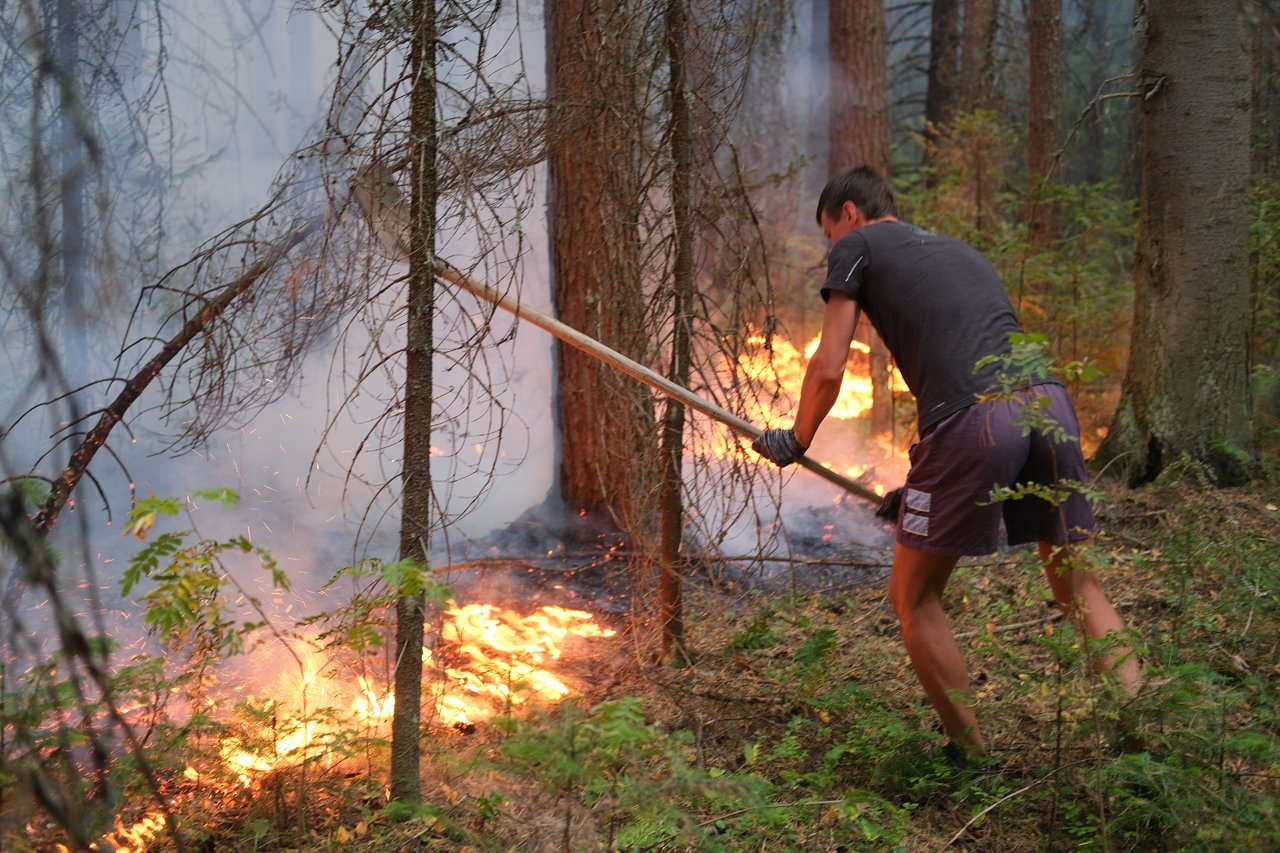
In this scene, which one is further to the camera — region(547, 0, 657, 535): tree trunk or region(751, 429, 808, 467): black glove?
region(547, 0, 657, 535): tree trunk

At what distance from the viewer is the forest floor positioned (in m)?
2.84

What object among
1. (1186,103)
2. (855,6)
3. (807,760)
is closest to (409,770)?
(807,760)

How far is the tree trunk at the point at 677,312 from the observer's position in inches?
176

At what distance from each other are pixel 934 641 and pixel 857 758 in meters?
0.61

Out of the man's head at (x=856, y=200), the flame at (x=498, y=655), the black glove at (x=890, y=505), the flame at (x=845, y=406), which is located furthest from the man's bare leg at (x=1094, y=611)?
the flame at (x=498, y=655)

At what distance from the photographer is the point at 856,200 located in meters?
3.91

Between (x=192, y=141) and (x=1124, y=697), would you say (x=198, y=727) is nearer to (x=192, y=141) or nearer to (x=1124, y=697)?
(x=1124, y=697)

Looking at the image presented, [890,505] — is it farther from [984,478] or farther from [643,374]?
[643,374]

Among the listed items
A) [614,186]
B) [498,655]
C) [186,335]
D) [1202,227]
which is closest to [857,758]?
[498,655]

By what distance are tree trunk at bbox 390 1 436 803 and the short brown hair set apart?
1547mm

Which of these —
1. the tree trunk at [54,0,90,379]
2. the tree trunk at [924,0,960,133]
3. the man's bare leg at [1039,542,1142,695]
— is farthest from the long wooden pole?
the tree trunk at [924,0,960,133]

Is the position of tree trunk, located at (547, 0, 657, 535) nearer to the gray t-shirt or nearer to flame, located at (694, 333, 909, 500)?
flame, located at (694, 333, 909, 500)

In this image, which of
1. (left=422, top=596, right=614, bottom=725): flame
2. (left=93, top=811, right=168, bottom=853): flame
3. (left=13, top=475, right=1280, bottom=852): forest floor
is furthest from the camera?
(left=422, top=596, right=614, bottom=725): flame

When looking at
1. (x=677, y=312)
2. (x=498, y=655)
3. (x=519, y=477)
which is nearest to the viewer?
(x=677, y=312)
